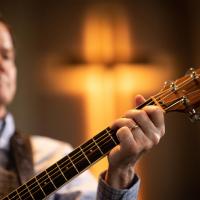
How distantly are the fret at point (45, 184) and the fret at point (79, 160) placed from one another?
53 mm

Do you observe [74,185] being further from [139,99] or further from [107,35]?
[107,35]

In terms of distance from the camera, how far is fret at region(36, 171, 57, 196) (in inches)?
24.0

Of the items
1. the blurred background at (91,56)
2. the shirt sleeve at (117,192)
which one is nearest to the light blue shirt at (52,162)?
the shirt sleeve at (117,192)

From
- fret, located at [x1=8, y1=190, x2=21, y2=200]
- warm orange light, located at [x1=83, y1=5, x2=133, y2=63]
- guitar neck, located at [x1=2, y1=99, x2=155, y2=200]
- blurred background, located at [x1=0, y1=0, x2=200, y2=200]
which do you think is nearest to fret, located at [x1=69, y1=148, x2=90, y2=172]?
guitar neck, located at [x1=2, y1=99, x2=155, y2=200]

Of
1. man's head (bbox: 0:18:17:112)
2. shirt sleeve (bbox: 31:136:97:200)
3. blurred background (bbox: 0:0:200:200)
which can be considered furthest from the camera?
blurred background (bbox: 0:0:200:200)

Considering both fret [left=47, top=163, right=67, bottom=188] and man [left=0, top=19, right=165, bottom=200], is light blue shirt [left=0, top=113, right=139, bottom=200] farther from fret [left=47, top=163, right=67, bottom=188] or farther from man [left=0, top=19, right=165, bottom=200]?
fret [left=47, top=163, right=67, bottom=188]

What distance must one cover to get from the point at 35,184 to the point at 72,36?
943mm

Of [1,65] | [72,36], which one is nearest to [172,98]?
[1,65]

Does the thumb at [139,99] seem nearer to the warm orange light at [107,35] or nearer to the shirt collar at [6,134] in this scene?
the shirt collar at [6,134]

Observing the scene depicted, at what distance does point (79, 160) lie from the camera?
594mm

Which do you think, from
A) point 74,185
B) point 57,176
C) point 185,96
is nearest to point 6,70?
point 74,185

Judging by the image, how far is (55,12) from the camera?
1500 millimetres

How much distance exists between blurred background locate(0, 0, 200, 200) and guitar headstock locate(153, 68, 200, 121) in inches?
32.5

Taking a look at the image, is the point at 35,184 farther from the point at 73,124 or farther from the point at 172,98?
the point at 73,124
